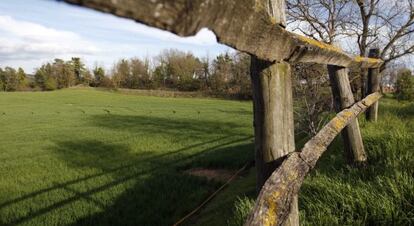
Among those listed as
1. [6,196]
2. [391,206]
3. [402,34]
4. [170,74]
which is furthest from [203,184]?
[170,74]

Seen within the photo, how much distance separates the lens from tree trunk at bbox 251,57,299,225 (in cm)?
240

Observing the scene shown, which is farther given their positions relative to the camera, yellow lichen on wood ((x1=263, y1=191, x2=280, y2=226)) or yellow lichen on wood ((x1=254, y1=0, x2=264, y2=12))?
yellow lichen on wood ((x1=263, y1=191, x2=280, y2=226))

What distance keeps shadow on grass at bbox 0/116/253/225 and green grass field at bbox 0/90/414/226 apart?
0.07 feet

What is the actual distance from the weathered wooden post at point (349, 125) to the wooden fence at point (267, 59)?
155cm

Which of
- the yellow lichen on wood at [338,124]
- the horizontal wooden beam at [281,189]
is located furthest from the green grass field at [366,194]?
the horizontal wooden beam at [281,189]

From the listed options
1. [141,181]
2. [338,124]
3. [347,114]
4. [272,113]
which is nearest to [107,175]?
[141,181]

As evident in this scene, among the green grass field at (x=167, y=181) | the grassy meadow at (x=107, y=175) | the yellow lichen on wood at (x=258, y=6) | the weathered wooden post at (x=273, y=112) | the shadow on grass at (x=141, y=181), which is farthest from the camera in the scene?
the grassy meadow at (x=107, y=175)

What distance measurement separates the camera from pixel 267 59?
2.02m

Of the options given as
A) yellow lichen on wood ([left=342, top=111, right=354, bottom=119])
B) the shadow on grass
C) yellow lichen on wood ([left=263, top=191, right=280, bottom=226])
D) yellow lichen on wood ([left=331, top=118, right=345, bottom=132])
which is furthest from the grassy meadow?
yellow lichen on wood ([left=263, top=191, right=280, bottom=226])

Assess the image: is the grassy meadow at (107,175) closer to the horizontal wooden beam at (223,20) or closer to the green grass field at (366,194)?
the green grass field at (366,194)

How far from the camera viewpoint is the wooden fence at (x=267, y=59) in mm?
1190

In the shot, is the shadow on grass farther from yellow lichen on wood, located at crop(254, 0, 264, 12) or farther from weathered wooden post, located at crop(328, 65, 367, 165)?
yellow lichen on wood, located at crop(254, 0, 264, 12)

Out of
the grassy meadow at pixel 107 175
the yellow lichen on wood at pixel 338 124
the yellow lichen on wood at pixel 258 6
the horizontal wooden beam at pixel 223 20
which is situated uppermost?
the yellow lichen on wood at pixel 258 6

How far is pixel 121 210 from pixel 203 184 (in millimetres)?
2378
